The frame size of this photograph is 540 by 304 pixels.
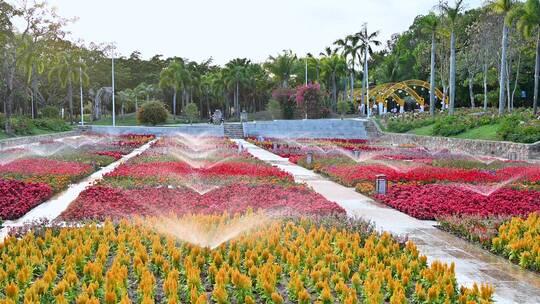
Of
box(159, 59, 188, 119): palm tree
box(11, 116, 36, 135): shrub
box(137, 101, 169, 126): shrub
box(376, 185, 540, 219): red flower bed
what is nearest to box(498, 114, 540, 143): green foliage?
box(376, 185, 540, 219): red flower bed

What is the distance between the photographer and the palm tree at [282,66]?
2879 inches

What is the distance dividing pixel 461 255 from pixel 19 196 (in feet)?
28.2

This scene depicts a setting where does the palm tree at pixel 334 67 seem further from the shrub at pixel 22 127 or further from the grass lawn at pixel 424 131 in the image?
the shrub at pixel 22 127

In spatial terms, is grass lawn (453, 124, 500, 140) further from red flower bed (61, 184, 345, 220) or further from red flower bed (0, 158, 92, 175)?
red flower bed (0, 158, 92, 175)

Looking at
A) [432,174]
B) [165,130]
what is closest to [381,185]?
[432,174]

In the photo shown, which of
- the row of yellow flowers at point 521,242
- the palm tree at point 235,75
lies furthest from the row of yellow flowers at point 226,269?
the palm tree at point 235,75

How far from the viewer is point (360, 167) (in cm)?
1748

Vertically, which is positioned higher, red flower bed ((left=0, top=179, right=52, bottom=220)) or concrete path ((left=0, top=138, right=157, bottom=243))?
red flower bed ((left=0, top=179, right=52, bottom=220))

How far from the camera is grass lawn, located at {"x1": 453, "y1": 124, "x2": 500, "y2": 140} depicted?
29.0 meters

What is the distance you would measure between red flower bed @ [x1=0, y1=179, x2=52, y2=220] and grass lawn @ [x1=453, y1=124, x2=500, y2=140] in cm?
2215

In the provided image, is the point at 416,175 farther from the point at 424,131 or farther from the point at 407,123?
the point at 407,123

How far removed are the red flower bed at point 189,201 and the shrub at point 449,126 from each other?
897 inches

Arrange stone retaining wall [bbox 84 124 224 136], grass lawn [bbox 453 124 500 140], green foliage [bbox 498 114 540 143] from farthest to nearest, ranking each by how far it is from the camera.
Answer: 1. stone retaining wall [bbox 84 124 224 136]
2. grass lawn [bbox 453 124 500 140]
3. green foliage [bbox 498 114 540 143]

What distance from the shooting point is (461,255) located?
754 centimetres
